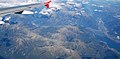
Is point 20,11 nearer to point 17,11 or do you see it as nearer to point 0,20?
point 17,11

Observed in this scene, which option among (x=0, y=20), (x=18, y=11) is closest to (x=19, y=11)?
(x=18, y=11)

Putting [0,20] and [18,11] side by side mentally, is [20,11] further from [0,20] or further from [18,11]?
[0,20]

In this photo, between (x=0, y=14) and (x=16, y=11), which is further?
(x=16, y=11)

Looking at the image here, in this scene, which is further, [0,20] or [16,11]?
[16,11]

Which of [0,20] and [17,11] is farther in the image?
[17,11]

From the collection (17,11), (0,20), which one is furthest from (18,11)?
(0,20)

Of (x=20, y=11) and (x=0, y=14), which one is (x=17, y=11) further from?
(x=0, y=14)

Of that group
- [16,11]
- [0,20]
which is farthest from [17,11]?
[0,20]

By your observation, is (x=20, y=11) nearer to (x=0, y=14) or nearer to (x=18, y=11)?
(x=18, y=11)
